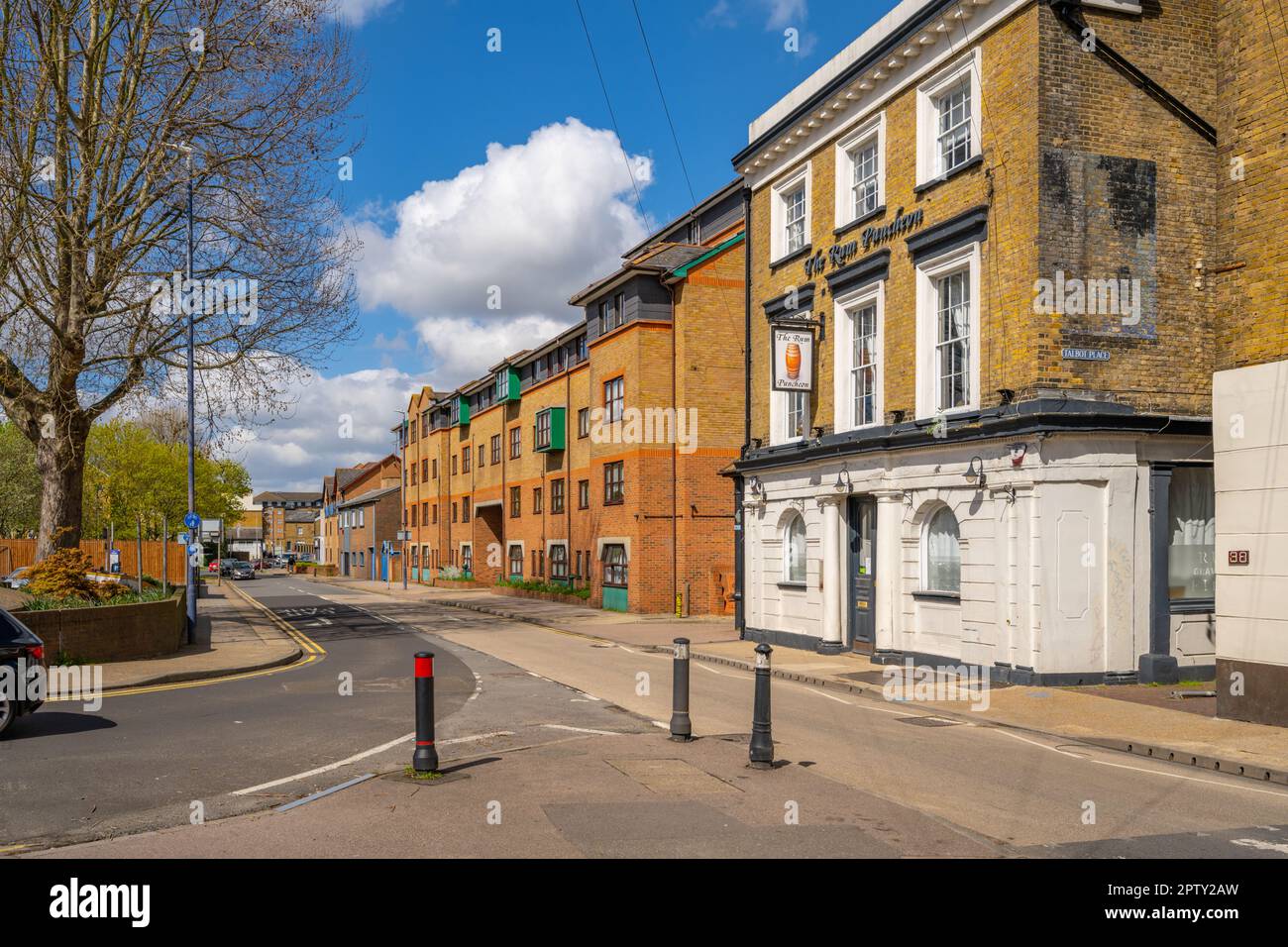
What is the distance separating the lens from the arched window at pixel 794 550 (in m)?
23.2

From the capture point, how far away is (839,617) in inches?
840

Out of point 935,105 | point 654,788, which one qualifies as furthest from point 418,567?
point 654,788

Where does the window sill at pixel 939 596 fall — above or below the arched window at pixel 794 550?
below

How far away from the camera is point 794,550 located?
2353cm

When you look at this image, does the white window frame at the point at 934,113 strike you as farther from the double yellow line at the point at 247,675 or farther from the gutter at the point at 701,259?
the gutter at the point at 701,259

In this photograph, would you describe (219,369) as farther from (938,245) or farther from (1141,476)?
(1141,476)

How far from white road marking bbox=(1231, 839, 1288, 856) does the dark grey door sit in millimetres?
12704

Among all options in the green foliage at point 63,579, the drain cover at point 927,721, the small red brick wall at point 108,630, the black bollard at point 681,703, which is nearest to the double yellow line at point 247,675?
the small red brick wall at point 108,630

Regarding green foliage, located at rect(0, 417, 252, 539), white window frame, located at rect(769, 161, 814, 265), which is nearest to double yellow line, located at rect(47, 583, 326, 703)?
white window frame, located at rect(769, 161, 814, 265)

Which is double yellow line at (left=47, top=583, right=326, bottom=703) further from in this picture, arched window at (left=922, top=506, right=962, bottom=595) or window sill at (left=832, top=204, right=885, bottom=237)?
window sill at (left=832, top=204, right=885, bottom=237)

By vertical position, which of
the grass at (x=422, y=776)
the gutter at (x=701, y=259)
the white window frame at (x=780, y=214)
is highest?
the gutter at (x=701, y=259)

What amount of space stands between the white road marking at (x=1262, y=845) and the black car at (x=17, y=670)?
11.1m

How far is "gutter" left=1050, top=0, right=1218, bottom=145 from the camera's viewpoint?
16062 mm
